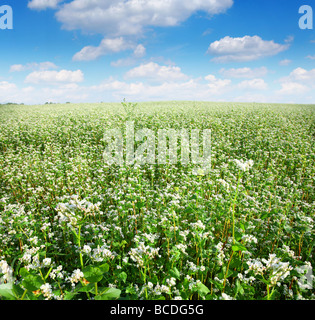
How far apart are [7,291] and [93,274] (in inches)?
28.2

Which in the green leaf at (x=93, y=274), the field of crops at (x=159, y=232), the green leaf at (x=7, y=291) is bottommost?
the field of crops at (x=159, y=232)

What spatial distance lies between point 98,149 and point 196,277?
8.67m

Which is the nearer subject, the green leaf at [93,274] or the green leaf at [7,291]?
the green leaf at [7,291]

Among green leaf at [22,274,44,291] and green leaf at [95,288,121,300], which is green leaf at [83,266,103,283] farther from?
green leaf at [22,274,44,291]

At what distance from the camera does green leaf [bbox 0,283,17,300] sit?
5.47 ft

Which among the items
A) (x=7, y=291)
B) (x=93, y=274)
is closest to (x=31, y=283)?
(x=7, y=291)

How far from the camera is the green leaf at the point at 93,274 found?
6.72 ft

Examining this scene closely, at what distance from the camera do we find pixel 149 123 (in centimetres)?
1518

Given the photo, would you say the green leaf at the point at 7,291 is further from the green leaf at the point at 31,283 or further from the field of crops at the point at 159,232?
the green leaf at the point at 31,283

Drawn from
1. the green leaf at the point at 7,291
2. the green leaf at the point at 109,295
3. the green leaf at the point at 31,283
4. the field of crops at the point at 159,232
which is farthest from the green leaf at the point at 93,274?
the green leaf at the point at 7,291

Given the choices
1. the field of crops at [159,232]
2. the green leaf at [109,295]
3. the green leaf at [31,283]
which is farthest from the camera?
the field of crops at [159,232]

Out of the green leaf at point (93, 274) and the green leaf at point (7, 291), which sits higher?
the green leaf at point (7, 291)

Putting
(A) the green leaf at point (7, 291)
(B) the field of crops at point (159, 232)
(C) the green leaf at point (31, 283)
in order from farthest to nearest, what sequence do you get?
(B) the field of crops at point (159, 232)
(C) the green leaf at point (31, 283)
(A) the green leaf at point (7, 291)
